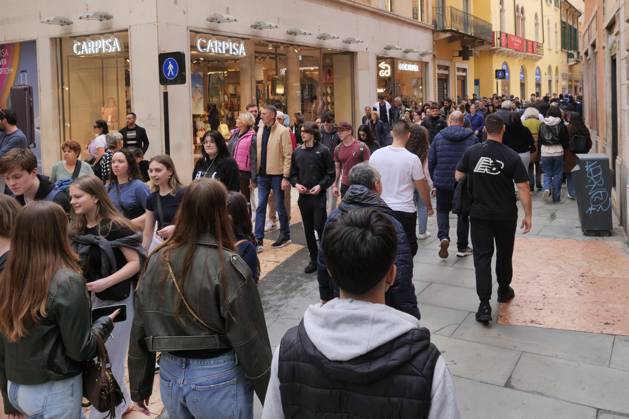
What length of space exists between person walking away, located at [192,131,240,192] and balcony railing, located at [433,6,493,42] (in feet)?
79.4

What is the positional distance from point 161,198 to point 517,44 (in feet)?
128

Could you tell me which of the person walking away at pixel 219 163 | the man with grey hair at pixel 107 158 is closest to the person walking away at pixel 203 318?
the person walking away at pixel 219 163

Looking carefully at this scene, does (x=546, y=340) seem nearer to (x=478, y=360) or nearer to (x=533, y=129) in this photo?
(x=478, y=360)

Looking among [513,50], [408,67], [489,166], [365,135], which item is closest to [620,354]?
[489,166]

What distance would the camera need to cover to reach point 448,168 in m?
8.24

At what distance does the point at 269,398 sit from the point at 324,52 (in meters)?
20.6

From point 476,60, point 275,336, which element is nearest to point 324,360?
point 275,336

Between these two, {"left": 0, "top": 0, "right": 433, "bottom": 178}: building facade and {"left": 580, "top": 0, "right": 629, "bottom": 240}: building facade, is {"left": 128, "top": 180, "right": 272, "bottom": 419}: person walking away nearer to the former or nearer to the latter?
{"left": 580, "top": 0, "right": 629, "bottom": 240}: building facade

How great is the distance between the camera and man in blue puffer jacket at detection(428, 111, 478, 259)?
26.9 feet

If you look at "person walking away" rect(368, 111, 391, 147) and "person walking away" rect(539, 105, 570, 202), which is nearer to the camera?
"person walking away" rect(539, 105, 570, 202)

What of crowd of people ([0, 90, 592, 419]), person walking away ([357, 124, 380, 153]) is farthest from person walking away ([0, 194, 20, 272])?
person walking away ([357, 124, 380, 153])

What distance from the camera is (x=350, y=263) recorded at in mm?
1895

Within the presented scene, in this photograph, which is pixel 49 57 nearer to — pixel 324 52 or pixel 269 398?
pixel 324 52

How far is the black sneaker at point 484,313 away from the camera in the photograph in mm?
5859
